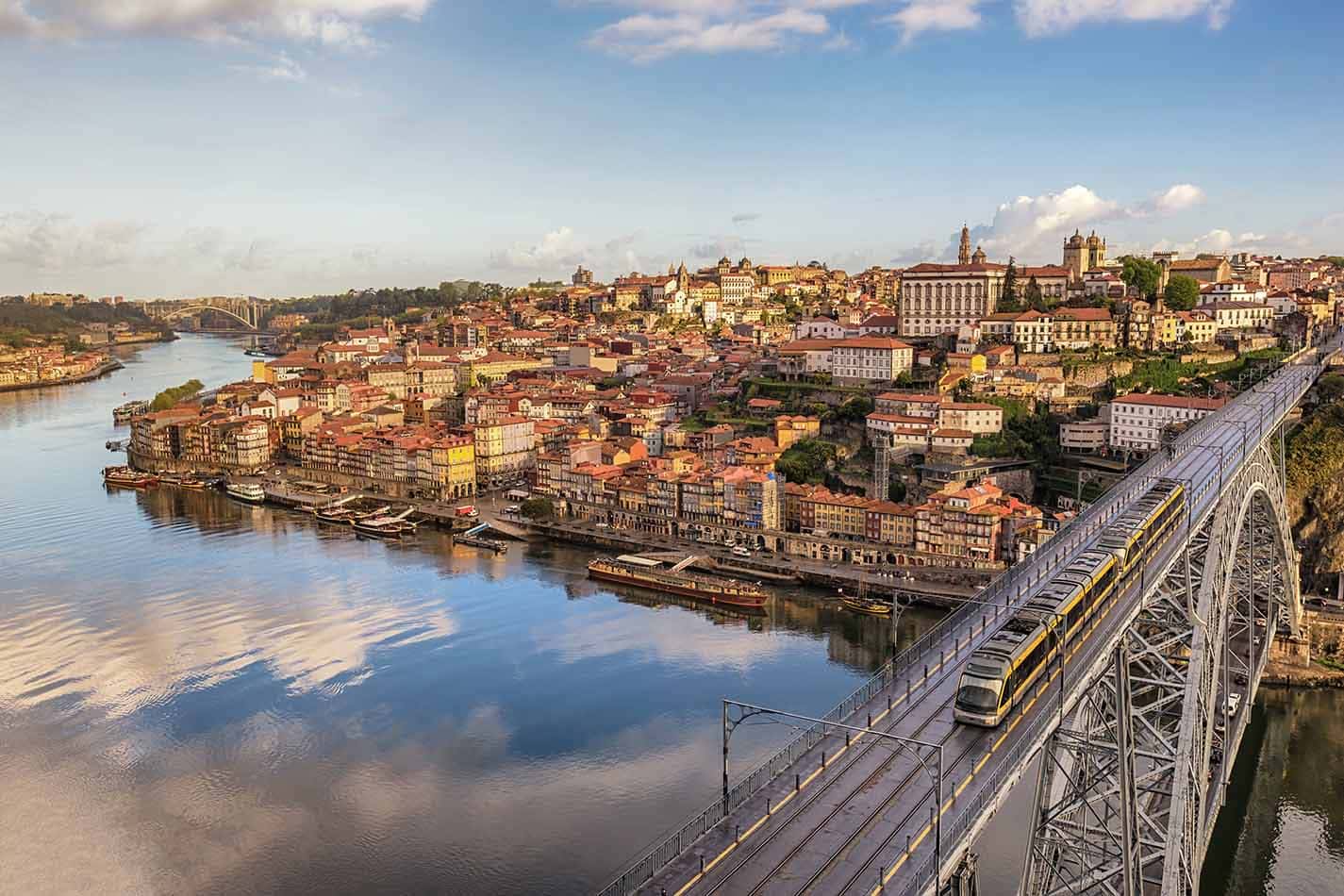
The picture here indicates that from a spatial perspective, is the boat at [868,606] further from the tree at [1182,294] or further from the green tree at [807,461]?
the tree at [1182,294]

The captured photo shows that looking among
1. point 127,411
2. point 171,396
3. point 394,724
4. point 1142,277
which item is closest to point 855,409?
point 1142,277

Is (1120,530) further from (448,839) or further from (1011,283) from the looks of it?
(1011,283)

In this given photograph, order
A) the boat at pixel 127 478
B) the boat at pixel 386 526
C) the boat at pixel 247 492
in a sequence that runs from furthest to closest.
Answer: the boat at pixel 127 478 < the boat at pixel 247 492 < the boat at pixel 386 526

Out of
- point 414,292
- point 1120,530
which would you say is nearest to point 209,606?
point 1120,530

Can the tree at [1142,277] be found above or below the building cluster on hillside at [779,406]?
above

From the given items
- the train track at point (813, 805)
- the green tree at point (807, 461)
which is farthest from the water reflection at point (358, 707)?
the green tree at point (807, 461)

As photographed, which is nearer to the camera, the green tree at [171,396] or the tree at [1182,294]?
the tree at [1182,294]

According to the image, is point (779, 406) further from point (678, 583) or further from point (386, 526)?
point (386, 526)
